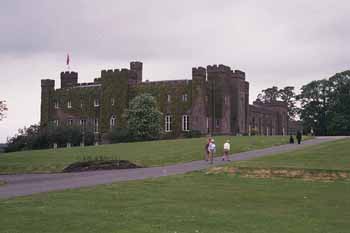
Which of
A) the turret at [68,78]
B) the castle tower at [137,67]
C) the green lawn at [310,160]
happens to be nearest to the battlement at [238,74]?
the castle tower at [137,67]

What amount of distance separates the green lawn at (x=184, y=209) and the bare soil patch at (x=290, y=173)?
3135 mm

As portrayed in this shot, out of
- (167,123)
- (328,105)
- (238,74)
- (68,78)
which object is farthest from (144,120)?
(328,105)

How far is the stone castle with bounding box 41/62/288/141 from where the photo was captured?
7800 centimetres

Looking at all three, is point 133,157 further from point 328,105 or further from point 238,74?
point 328,105

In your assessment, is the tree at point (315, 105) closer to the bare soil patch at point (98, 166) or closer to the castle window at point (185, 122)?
the castle window at point (185, 122)

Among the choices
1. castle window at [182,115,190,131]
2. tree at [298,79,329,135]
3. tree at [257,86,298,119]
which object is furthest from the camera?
tree at [257,86,298,119]

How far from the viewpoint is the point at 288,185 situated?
956 inches

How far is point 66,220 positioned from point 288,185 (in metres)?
13.2

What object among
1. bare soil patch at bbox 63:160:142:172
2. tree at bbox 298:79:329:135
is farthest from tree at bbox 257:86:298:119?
bare soil patch at bbox 63:160:142:172

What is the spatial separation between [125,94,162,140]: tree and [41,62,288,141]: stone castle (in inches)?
258

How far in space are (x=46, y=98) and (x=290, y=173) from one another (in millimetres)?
69908

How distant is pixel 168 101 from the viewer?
79.0 m

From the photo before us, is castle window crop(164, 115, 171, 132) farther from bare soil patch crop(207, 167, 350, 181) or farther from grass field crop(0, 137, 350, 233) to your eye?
grass field crop(0, 137, 350, 233)

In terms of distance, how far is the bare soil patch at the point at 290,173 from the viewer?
27.5 metres
